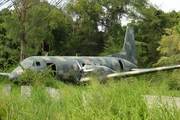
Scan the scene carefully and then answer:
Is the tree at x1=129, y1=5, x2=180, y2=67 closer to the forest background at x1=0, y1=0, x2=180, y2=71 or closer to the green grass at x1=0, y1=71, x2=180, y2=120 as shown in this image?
the forest background at x1=0, y1=0, x2=180, y2=71

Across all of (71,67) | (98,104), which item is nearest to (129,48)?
(71,67)

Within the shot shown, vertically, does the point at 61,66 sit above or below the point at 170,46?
below

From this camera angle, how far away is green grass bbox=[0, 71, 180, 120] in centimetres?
357

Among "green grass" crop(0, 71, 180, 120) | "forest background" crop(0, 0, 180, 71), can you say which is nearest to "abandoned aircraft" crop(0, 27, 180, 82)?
"green grass" crop(0, 71, 180, 120)

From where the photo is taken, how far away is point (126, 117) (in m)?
3.58

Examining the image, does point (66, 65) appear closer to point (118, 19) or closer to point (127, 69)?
point (127, 69)

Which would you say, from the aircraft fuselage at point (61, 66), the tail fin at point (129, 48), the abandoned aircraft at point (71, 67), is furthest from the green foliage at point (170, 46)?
the aircraft fuselage at point (61, 66)

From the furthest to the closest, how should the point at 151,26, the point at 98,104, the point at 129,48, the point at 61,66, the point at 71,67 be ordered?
the point at 151,26 → the point at 129,48 → the point at 71,67 → the point at 61,66 → the point at 98,104

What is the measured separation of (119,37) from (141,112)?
115 feet

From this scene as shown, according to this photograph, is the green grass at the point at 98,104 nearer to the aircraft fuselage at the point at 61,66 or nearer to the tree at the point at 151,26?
the aircraft fuselage at the point at 61,66

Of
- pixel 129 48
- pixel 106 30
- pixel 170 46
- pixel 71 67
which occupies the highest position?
pixel 106 30

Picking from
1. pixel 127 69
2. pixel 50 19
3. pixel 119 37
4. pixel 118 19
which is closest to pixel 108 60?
pixel 127 69

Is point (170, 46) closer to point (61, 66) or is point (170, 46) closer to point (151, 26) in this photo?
point (151, 26)

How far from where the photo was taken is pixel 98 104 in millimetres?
4145
